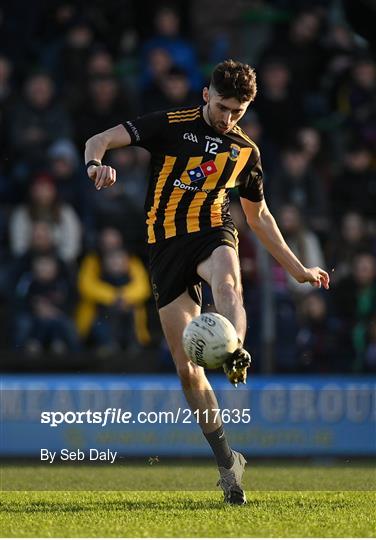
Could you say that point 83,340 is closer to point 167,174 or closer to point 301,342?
point 301,342

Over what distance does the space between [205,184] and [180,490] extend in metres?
2.06

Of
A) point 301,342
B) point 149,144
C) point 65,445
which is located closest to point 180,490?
point 149,144

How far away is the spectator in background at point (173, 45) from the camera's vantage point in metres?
15.2

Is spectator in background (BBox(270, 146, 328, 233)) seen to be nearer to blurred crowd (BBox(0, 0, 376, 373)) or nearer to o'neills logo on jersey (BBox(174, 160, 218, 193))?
blurred crowd (BBox(0, 0, 376, 373))

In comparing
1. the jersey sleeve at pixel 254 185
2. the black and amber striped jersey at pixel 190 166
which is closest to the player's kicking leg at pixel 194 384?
the black and amber striped jersey at pixel 190 166

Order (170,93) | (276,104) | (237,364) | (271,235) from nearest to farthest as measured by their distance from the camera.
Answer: (237,364) < (271,235) < (170,93) < (276,104)

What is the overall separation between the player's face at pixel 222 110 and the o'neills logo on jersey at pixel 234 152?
0.33ft

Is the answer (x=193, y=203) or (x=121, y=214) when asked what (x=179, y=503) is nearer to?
(x=193, y=203)

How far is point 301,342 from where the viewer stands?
490 inches

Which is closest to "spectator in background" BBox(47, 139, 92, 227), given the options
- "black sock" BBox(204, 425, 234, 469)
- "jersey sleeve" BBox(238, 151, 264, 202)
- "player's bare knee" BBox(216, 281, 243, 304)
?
"jersey sleeve" BBox(238, 151, 264, 202)

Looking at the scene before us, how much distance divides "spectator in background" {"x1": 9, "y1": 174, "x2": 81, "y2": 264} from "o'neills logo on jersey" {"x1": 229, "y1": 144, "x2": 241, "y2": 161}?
5393mm

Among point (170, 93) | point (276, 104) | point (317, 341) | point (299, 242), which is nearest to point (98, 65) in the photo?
point (170, 93)

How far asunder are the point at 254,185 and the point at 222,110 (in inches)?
23.1

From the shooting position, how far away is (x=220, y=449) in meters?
7.66
